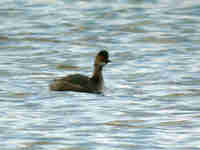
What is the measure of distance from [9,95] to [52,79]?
83.5 inches

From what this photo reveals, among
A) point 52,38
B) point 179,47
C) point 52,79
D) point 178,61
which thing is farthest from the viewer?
point 52,38

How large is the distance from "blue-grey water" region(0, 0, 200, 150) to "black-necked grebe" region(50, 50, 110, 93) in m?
0.18

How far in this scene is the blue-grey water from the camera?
13.1 m

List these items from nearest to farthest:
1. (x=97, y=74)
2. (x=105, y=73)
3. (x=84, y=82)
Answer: (x=84, y=82) < (x=97, y=74) < (x=105, y=73)

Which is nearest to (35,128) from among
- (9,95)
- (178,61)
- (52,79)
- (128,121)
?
(128,121)

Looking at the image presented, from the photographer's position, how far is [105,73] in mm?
19656

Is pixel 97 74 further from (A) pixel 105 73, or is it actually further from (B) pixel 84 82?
(A) pixel 105 73

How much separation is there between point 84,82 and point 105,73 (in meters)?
2.29

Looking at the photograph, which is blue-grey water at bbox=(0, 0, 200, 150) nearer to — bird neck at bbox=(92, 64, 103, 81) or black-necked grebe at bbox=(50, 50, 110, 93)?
black-necked grebe at bbox=(50, 50, 110, 93)

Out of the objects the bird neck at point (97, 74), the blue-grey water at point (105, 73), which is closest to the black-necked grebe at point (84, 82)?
the bird neck at point (97, 74)

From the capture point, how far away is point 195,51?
2188 centimetres

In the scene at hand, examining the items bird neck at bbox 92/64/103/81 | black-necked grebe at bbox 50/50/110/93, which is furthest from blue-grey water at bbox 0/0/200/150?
bird neck at bbox 92/64/103/81

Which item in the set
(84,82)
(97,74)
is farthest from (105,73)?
(84,82)

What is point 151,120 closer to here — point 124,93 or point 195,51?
point 124,93
